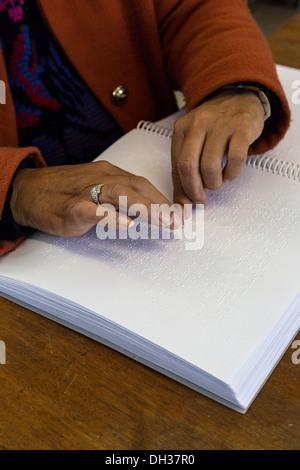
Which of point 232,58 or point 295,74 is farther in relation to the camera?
point 295,74

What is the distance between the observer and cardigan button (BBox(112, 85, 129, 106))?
0.95m

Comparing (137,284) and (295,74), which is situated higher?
(137,284)

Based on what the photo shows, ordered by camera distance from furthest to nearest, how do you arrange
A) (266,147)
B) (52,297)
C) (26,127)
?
(26,127) → (266,147) → (52,297)

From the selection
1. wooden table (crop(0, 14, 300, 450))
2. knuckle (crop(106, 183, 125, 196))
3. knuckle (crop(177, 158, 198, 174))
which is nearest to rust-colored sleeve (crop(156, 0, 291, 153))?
knuckle (crop(177, 158, 198, 174))

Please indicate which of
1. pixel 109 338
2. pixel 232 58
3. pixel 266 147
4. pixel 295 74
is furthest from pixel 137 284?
pixel 295 74

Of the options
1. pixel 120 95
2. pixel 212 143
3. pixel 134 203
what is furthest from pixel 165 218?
pixel 120 95

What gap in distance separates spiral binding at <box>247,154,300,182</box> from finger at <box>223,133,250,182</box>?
5 cm

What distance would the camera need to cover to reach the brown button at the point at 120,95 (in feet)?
3.11

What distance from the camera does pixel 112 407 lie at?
522mm

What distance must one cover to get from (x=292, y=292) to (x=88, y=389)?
0.73ft

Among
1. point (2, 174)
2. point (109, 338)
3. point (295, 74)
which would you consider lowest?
point (295, 74)

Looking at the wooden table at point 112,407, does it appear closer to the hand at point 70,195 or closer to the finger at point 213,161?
the hand at point 70,195

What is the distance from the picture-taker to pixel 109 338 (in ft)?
1.89

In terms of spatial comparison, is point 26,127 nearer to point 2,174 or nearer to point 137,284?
point 2,174
